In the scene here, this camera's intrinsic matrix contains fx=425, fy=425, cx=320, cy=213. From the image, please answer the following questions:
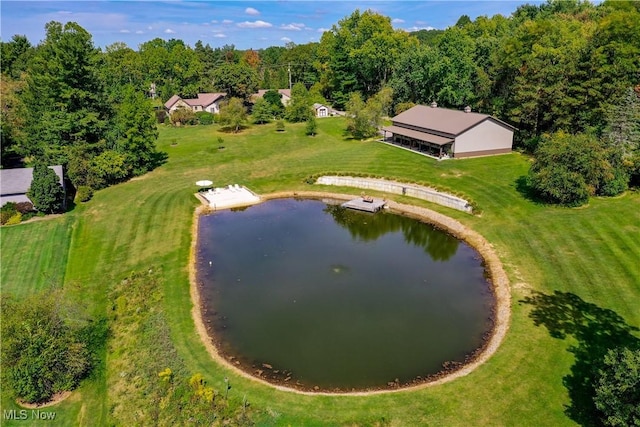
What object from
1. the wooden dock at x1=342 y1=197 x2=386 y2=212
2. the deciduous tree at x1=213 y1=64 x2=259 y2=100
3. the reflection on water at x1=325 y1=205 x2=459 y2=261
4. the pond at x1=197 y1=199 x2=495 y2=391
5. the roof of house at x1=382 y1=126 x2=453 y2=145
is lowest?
the pond at x1=197 y1=199 x2=495 y2=391

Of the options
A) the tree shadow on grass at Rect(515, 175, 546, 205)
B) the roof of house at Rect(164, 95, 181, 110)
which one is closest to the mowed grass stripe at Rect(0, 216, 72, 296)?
the tree shadow on grass at Rect(515, 175, 546, 205)

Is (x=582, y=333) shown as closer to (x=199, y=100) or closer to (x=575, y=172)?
(x=575, y=172)

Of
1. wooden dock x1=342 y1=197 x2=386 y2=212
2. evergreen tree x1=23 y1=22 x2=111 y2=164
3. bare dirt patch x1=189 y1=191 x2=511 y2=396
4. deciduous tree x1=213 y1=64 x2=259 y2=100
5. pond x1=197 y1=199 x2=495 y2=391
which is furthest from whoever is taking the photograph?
deciduous tree x1=213 y1=64 x2=259 y2=100

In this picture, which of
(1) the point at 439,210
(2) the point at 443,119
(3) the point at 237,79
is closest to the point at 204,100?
(3) the point at 237,79

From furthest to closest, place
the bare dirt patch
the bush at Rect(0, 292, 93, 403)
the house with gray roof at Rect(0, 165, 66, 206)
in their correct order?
the house with gray roof at Rect(0, 165, 66, 206)
the bare dirt patch
the bush at Rect(0, 292, 93, 403)

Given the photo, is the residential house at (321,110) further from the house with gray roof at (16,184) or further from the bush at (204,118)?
the house with gray roof at (16,184)

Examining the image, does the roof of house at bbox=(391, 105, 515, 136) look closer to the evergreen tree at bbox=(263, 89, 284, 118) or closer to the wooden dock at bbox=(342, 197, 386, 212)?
the wooden dock at bbox=(342, 197, 386, 212)

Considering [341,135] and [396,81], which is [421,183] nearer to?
[341,135]
